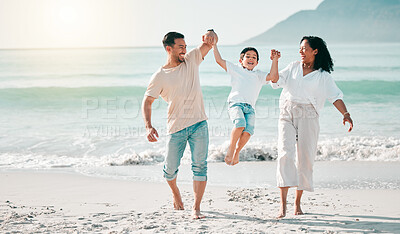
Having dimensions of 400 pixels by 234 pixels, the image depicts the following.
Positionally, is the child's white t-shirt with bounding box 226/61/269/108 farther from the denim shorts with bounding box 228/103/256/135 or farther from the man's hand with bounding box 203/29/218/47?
the man's hand with bounding box 203/29/218/47

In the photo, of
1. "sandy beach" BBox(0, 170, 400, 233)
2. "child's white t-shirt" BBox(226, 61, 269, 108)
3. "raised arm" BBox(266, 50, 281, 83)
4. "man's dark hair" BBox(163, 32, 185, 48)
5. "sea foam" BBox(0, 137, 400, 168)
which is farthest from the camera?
"sea foam" BBox(0, 137, 400, 168)

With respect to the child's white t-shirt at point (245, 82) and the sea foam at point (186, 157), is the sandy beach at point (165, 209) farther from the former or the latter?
the sea foam at point (186, 157)

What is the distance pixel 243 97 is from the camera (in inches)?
198

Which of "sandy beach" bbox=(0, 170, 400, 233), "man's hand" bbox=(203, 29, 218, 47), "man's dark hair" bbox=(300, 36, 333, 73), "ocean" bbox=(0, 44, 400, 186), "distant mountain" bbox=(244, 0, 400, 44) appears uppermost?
"distant mountain" bbox=(244, 0, 400, 44)

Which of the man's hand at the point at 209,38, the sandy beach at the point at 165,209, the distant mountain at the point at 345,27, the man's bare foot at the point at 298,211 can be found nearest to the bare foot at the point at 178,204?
the sandy beach at the point at 165,209

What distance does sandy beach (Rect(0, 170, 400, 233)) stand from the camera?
4117 millimetres

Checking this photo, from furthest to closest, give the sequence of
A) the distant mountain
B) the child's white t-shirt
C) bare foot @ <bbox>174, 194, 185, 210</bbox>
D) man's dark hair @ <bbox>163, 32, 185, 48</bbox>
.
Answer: the distant mountain
the child's white t-shirt
bare foot @ <bbox>174, 194, 185, 210</bbox>
man's dark hair @ <bbox>163, 32, 185, 48</bbox>

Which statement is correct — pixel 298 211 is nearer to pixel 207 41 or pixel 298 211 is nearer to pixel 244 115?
pixel 244 115

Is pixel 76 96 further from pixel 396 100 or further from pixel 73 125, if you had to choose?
pixel 396 100

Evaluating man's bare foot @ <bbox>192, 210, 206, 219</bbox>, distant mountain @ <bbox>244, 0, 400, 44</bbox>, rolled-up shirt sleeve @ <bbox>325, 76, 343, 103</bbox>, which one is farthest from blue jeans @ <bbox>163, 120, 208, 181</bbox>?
distant mountain @ <bbox>244, 0, 400, 44</bbox>

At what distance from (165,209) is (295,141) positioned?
1547 mm

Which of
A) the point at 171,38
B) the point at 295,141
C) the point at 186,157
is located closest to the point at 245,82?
the point at 295,141

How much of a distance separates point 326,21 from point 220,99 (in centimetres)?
19013

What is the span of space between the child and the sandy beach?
707 mm
